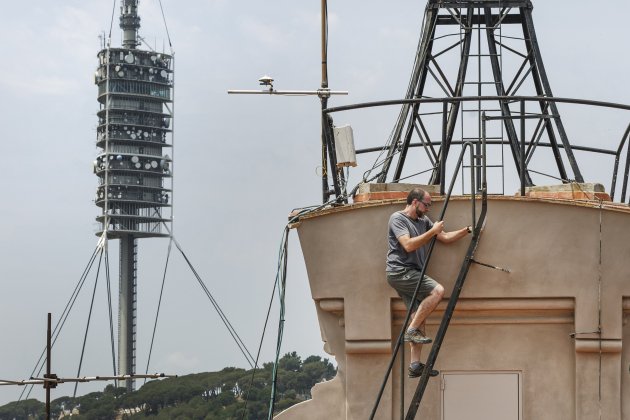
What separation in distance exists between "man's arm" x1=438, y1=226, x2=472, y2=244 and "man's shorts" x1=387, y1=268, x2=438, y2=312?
0.41m

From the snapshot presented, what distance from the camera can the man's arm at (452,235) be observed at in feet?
46.2

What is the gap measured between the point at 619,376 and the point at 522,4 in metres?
6.88

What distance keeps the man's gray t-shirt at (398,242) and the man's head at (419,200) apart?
0.44 ft

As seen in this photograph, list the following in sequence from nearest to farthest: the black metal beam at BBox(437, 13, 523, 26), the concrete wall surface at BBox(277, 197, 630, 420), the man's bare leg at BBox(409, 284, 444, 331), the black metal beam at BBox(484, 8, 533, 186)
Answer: the man's bare leg at BBox(409, 284, 444, 331), the concrete wall surface at BBox(277, 197, 630, 420), the black metal beam at BBox(484, 8, 533, 186), the black metal beam at BBox(437, 13, 523, 26)

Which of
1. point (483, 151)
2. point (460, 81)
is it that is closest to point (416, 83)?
point (460, 81)

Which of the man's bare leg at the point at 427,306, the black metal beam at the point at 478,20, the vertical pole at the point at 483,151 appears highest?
the black metal beam at the point at 478,20

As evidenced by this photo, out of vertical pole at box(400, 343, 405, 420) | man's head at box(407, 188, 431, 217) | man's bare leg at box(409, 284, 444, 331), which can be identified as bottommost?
vertical pole at box(400, 343, 405, 420)

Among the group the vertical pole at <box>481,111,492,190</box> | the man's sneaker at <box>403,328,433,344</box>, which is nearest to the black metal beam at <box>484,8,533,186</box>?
A: the vertical pole at <box>481,111,492,190</box>

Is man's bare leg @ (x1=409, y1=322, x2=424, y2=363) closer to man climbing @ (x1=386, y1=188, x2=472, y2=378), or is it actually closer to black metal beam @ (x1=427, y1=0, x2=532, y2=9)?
man climbing @ (x1=386, y1=188, x2=472, y2=378)

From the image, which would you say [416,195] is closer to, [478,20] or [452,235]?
[452,235]

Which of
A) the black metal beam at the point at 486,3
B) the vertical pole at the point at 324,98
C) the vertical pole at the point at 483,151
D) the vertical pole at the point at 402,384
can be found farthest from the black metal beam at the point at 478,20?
the vertical pole at the point at 402,384

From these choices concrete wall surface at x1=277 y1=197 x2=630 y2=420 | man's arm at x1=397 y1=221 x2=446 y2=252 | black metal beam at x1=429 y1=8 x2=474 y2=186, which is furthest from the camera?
black metal beam at x1=429 y1=8 x2=474 y2=186

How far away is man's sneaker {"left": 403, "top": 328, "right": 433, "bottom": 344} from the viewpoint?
13.8 metres

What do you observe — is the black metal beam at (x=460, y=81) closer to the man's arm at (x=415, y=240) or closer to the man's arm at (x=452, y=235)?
the man's arm at (x=452, y=235)
